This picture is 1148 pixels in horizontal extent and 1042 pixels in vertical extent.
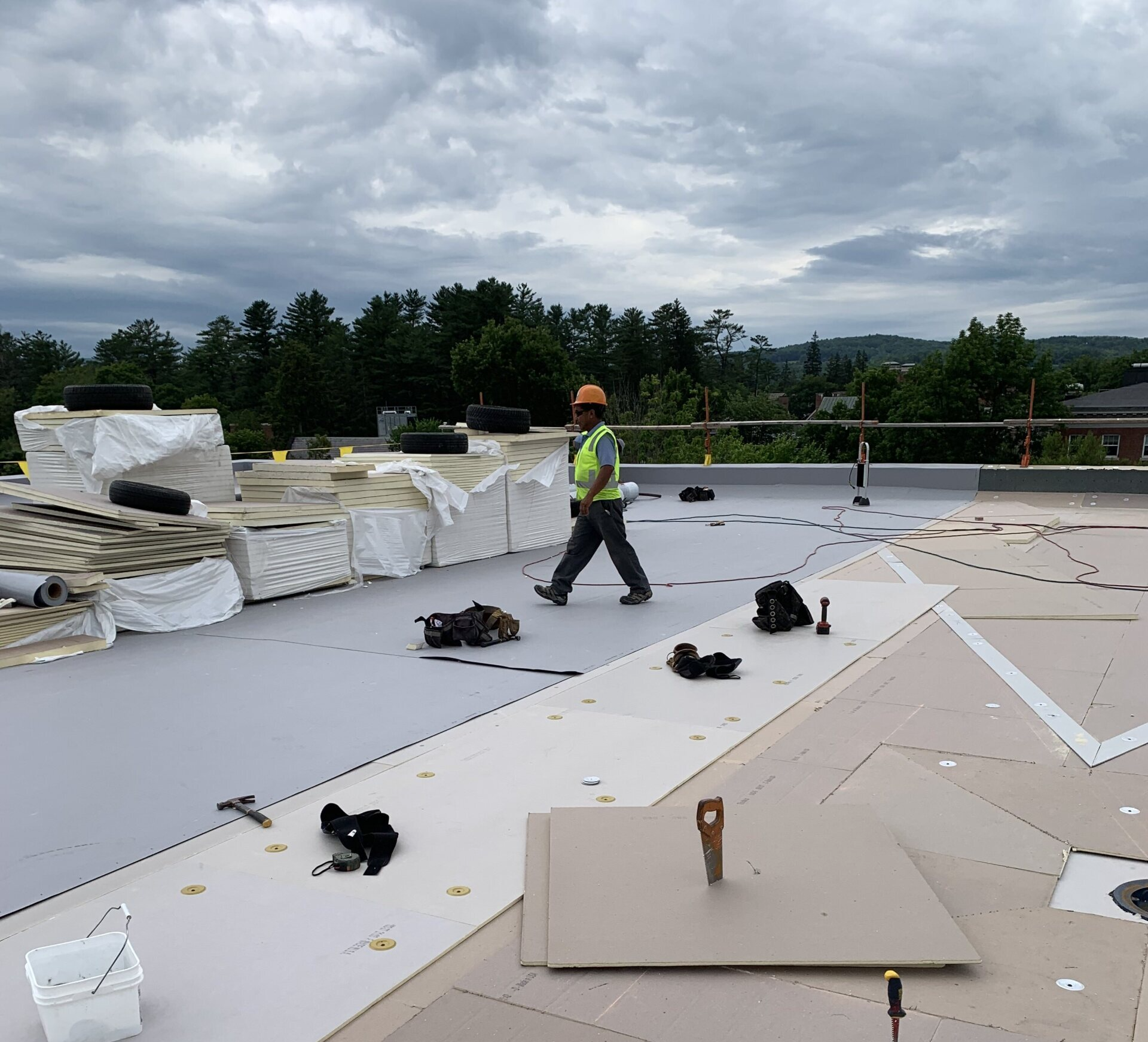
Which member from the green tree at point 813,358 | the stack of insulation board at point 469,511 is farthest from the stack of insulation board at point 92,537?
the green tree at point 813,358

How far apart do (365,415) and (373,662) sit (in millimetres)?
77179

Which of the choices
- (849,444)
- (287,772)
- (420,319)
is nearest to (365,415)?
(420,319)

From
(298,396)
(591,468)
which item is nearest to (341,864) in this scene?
(591,468)

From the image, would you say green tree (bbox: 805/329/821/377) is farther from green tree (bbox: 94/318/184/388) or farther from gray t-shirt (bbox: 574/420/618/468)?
gray t-shirt (bbox: 574/420/618/468)

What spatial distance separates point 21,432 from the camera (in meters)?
8.77

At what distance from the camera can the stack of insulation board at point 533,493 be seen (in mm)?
9602

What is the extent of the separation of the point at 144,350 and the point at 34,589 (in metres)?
86.3

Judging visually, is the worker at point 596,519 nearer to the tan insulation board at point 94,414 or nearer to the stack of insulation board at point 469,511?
the stack of insulation board at point 469,511

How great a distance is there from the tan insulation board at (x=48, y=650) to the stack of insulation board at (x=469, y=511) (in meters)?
3.34

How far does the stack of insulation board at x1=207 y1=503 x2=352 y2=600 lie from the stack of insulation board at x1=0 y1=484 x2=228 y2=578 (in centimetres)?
44

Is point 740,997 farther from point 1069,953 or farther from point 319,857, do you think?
point 319,857

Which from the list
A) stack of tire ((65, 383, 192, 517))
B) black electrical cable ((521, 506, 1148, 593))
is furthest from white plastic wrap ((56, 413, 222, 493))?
black electrical cable ((521, 506, 1148, 593))

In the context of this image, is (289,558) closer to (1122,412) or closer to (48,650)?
(48,650)

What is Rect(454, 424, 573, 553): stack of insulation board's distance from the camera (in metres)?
9.60
